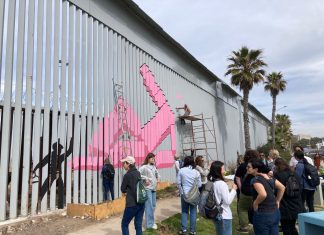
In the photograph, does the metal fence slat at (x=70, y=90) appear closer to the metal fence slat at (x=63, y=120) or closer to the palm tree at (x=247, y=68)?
the metal fence slat at (x=63, y=120)

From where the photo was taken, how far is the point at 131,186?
20.7ft

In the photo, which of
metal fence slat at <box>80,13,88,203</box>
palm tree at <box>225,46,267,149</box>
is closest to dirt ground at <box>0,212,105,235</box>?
metal fence slat at <box>80,13,88,203</box>

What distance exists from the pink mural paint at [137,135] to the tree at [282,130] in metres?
42.7

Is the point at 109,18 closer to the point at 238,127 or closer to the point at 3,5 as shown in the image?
the point at 3,5

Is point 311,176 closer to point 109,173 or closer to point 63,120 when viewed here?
point 109,173

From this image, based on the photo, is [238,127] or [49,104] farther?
[238,127]

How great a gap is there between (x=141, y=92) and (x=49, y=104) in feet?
22.6

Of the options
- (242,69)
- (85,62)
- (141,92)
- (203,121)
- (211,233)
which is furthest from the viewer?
(242,69)

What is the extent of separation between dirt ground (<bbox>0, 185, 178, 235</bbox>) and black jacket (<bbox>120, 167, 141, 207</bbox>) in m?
2.80

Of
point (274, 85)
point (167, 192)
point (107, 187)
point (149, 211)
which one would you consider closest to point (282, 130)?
point (274, 85)

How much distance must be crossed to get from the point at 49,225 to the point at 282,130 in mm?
59417

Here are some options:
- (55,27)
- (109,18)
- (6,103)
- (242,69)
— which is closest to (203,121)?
(242,69)

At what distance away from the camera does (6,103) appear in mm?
8688

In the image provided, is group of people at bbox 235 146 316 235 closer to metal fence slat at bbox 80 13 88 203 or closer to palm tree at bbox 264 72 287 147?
metal fence slat at bbox 80 13 88 203
